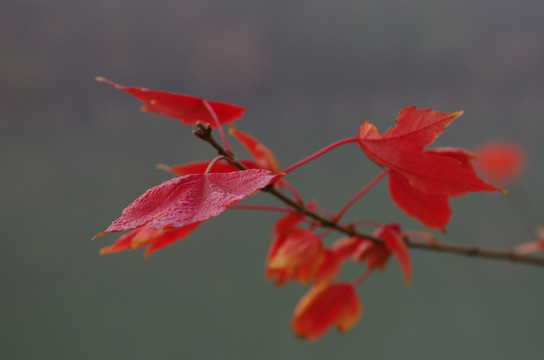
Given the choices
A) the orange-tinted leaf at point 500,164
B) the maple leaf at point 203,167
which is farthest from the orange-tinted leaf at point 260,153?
the orange-tinted leaf at point 500,164

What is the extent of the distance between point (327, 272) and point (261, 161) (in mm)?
98

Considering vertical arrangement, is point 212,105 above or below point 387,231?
above

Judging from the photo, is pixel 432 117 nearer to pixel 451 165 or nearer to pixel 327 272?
pixel 451 165

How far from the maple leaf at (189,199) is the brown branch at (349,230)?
0.12ft

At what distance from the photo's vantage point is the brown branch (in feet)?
0.68

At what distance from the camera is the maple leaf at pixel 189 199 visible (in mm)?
148

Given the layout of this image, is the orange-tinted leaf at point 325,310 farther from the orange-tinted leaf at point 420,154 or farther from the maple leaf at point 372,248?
the orange-tinted leaf at point 420,154

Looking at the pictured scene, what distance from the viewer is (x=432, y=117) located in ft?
0.66

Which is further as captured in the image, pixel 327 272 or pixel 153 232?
pixel 327 272

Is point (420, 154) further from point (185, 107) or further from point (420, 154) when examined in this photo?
point (185, 107)

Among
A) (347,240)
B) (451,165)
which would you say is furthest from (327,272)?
(451,165)

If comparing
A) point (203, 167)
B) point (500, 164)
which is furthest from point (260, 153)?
point (500, 164)

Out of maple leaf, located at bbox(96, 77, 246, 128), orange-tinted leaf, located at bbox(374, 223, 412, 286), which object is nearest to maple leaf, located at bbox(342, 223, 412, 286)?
orange-tinted leaf, located at bbox(374, 223, 412, 286)

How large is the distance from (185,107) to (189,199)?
11cm
